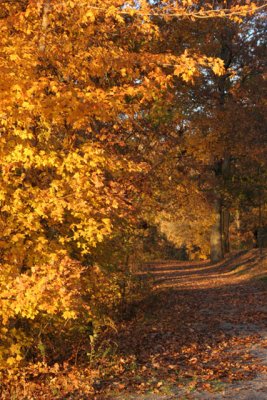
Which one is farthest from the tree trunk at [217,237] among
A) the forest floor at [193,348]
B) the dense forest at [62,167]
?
the dense forest at [62,167]

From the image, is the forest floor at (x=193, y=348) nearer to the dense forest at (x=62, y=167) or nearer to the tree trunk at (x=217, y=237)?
the dense forest at (x=62, y=167)

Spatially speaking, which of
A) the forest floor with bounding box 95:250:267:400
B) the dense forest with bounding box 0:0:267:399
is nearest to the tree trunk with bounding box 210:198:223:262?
the forest floor with bounding box 95:250:267:400

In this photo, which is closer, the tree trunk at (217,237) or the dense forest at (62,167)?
the dense forest at (62,167)

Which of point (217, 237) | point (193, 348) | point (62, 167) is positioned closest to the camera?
point (62, 167)

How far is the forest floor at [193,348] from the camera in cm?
738

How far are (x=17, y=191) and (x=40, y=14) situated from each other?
2.79 metres

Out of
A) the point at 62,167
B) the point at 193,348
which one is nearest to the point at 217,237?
the point at 193,348

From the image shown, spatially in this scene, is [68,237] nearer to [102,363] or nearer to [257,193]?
[102,363]

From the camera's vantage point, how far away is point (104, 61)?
25.1 ft

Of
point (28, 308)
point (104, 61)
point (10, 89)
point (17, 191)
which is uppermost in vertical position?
point (104, 61)

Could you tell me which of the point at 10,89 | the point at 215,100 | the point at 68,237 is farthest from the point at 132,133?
the point at 215,100

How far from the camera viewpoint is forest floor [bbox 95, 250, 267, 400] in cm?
738

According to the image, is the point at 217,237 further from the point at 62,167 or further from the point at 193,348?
the point at 62,167

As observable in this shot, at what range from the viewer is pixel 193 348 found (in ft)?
32.5
